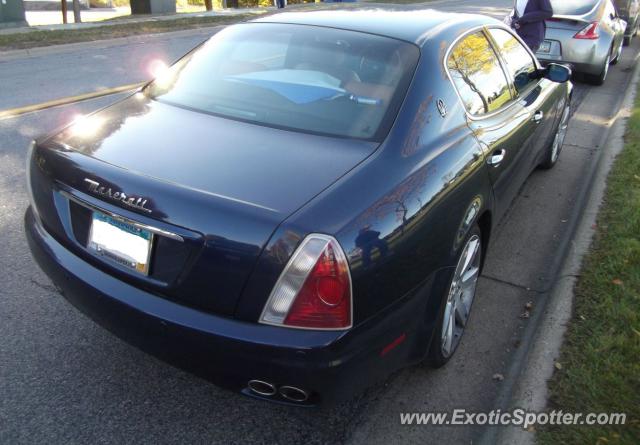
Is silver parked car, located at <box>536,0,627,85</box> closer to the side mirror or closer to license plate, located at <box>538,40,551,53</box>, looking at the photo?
license plate, located at <box>538,40,551,53</box>

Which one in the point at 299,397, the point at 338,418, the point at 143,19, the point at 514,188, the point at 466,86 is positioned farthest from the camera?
the point at 143,19

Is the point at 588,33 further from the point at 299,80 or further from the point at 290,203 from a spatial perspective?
the point at 290,203

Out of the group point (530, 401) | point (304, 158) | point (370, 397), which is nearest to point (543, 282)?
point (530, 401)

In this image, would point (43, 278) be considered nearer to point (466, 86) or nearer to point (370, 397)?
point (370, 397)

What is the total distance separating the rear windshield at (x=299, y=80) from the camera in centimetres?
259

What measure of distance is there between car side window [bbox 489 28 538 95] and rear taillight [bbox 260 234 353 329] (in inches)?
97.8

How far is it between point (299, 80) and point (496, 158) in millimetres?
1156

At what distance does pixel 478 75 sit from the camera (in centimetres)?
325

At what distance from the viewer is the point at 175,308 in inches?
81.2

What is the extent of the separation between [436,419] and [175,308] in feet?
4.31

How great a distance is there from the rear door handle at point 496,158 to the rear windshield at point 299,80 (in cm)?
69

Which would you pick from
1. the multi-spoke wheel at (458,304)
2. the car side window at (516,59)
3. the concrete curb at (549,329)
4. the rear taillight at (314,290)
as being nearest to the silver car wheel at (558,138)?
the concrete curb at (549,329)

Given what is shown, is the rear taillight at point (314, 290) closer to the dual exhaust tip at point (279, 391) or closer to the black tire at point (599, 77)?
the dual exhaust tip at point (279, 391)

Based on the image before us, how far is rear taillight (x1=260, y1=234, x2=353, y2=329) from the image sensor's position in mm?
1881
